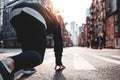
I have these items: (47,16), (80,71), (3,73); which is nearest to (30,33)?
(47,16)

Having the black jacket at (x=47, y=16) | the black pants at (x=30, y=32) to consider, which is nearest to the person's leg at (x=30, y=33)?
the black pants at (x=30, y=32)

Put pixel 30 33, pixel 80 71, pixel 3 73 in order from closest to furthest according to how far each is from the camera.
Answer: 1. pixel 3 73
2. pixel 30 33
3. pixel 80 71

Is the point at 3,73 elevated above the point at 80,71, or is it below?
above

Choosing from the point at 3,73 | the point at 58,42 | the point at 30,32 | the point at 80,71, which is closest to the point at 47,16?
the point at 30,32

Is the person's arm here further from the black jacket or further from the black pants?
the black pants

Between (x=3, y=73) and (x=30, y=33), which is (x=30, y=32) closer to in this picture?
(x=30, y=33)

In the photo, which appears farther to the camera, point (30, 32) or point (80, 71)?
point (80, 71)

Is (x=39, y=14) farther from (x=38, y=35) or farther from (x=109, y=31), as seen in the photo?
(x=109, y=31)

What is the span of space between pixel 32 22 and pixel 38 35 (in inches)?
8.1

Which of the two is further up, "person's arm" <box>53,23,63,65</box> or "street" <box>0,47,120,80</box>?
"person's arm" <box>53,23,63,65</box>

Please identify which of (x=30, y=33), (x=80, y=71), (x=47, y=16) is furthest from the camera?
(x=80, y=71)

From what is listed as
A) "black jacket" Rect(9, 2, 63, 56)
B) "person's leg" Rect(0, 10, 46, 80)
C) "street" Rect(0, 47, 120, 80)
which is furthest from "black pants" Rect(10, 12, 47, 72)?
"street" Rect(0, 47, 120, 80)

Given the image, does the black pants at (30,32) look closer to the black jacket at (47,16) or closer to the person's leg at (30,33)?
the person's leg at (30,33)

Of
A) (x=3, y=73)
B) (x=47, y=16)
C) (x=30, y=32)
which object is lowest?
(x=3, y=73)
